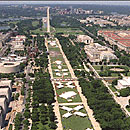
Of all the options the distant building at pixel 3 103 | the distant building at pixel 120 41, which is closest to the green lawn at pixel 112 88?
the distant building at pixel 3 103

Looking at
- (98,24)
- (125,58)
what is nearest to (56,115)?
(125,58)

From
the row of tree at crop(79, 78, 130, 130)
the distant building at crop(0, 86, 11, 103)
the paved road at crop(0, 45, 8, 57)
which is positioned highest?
the distant building at crop(0, 86, 11, 103)

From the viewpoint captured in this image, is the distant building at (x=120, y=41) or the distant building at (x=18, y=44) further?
the distant building at (x=120, y=41)

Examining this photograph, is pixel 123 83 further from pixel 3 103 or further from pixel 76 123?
pixel 3 103

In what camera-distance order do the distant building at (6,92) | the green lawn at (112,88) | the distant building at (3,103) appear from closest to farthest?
the distant building at (3,103), the distant building at (6,92), the green lawn at (112,88)

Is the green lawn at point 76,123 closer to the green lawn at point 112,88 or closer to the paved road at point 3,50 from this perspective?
the green lawn at point 112,88

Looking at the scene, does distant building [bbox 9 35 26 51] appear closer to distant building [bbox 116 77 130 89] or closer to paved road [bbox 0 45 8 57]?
paved road [bbox 0 45 8 57]

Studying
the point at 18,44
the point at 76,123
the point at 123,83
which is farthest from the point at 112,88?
the point at 18,44

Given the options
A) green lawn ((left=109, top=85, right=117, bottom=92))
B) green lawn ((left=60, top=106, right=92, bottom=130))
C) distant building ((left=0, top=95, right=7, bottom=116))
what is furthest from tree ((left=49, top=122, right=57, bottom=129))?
green lawn ((left=109, top=85, right=117, bottom=92))

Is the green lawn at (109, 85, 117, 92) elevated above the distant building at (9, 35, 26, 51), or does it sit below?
below

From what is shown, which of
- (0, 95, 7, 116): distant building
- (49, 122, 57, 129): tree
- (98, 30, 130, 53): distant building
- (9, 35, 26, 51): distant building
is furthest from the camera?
(98, 30, 130, 53): distant building

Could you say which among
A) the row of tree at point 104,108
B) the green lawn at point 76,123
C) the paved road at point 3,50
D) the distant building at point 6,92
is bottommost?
the green lawn at point 76,123
